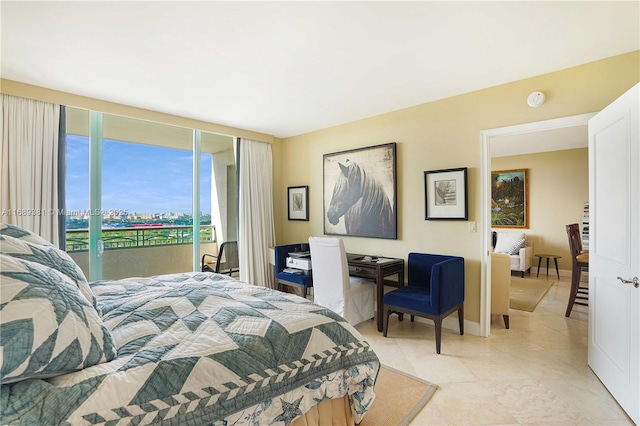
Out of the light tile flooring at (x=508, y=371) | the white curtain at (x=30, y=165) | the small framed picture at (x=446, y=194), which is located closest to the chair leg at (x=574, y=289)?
the light tile flooring at (x=508, y=371)

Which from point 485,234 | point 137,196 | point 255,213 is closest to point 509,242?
point 485,234

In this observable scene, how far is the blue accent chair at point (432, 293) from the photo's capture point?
9.26ft

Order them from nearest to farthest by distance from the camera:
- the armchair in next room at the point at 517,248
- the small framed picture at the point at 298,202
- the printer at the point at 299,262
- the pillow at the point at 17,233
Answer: the pillow at the point at 17,233 < the printer at the point at 299,262 < the small framed picture at the point at 298,202 < the armchair in next room at the point at 517,248

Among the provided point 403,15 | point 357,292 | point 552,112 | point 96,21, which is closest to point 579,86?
point 552,112

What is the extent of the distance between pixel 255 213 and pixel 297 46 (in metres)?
2.87

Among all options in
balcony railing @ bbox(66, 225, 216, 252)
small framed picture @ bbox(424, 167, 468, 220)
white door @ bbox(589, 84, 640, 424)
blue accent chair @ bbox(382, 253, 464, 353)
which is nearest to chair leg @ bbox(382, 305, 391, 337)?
blue accent chair @ bbox(382, 253, 464, 353)

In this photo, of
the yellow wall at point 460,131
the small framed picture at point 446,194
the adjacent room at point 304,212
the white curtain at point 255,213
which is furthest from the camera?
the white curtain at point 255,213

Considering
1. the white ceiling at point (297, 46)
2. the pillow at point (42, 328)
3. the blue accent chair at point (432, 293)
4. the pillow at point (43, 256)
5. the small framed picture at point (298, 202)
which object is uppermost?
the white ceiling at point (297, 46)

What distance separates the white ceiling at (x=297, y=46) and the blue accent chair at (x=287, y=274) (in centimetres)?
206

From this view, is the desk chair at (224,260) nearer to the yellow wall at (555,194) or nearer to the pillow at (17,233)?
the pillow at (17,233)

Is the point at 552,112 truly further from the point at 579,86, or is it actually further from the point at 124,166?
the point at 124,166

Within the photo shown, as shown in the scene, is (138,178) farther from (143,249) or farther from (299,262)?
(299,262)

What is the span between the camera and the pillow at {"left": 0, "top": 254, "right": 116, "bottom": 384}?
2.95 feet

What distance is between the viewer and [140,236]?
378cm
